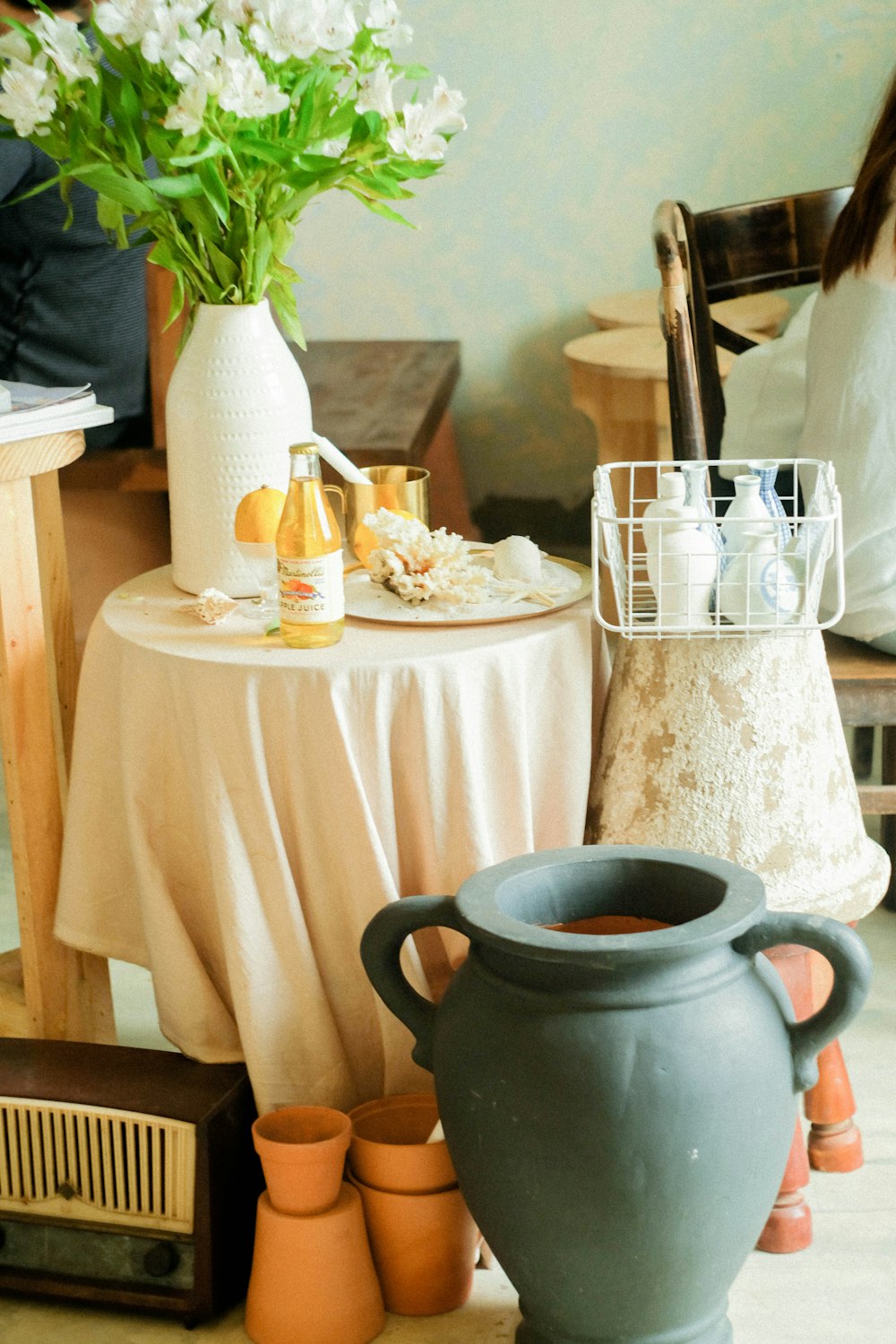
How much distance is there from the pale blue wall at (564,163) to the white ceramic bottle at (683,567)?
212cm

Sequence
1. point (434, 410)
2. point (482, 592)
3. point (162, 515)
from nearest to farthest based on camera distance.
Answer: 1. point (482, 592)
2. point (162, 515)
3. point (434, 410)

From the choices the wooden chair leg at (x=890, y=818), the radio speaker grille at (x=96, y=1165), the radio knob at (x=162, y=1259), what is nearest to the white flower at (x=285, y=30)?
the radio speaker grille at (x=96, y=1165)

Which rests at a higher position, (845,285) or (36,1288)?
(845,285)

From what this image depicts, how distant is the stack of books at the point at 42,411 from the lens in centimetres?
147

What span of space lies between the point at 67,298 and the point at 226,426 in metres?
1.04

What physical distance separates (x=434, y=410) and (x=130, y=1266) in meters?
1.91

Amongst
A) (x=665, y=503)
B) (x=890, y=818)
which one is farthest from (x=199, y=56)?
(x=890, y=818)

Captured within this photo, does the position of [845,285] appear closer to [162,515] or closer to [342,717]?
[342,717]

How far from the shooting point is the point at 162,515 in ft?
8.30

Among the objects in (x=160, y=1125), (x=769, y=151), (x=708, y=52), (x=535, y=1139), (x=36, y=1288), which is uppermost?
(x=708, y=52)

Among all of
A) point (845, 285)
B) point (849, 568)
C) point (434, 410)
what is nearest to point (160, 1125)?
point (849, 568)

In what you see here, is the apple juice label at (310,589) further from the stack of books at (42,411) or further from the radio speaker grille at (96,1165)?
the radio speaker grille at (96,1165)

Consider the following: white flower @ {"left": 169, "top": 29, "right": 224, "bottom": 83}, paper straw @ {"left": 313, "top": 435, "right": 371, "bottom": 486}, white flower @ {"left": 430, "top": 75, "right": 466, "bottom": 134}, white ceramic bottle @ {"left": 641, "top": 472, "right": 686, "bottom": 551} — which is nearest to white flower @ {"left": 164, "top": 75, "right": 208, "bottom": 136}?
white flower @ {"left": 169, "top": 29, "right": 224, "bottom": 83}

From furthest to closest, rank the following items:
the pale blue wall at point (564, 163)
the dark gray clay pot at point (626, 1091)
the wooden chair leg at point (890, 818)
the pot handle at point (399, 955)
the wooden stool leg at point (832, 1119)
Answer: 1. the pale blue wall at point (564, 163)
2. the wooden chair leg at point (890, 818)
3. the wooden stool leg at point (832, 1119)
4. the pot handle at point (399, 955)
5. the dark gray clay pot at point (626, 1091)
